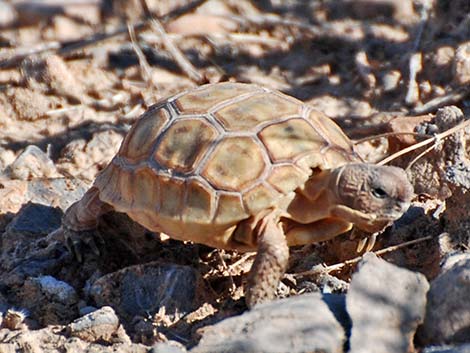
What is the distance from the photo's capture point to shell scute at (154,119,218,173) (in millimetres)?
4086

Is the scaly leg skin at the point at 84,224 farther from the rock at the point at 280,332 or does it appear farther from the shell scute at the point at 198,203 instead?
the rock at the point at 280,332

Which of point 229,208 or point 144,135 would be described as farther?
point 144,135

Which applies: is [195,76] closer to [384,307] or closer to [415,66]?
[415,66]

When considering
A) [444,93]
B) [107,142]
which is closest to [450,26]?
[444,93]

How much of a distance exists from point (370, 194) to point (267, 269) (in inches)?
22.4

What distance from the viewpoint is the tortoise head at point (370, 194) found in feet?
12.5

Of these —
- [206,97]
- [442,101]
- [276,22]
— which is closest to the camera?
[206,97]

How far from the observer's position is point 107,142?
6.13 m

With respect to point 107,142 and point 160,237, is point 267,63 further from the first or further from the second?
point 160,237

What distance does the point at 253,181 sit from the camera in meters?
3.96

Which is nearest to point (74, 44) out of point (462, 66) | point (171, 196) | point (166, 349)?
point (462, 66)

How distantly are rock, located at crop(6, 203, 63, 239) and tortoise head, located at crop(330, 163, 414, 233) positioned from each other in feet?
6.20

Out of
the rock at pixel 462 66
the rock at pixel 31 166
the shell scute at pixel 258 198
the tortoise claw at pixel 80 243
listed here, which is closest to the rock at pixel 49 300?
the tortoise claw at pixel 80 243

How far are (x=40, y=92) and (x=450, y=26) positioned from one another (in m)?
3.22
